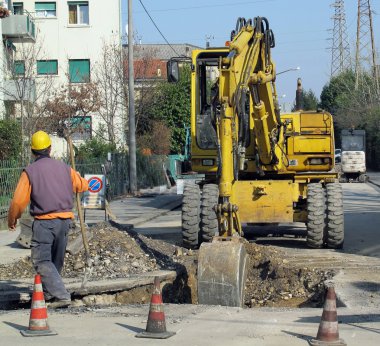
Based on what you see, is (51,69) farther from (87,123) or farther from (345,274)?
(345,274)

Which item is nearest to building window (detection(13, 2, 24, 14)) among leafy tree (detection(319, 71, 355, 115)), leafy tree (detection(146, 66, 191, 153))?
leafy tree (detection(146, 66, 191, 153))

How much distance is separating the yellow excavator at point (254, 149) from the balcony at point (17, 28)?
69.0 ft

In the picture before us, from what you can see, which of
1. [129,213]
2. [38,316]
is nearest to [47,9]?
[129,213]

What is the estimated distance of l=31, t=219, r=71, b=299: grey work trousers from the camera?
870 centimetres

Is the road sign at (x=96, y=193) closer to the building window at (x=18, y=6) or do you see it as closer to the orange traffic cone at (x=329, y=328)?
the orange traffic cone at (x=329, y=328)

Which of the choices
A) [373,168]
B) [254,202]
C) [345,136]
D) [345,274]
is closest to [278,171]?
[254,202]

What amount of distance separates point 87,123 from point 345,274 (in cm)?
3153

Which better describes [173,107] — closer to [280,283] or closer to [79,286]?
[280,283]

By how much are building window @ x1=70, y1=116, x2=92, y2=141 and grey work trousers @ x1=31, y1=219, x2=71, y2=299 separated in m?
28.8

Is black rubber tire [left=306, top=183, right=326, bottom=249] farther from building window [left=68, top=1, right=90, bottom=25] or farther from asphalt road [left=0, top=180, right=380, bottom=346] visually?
building window [left=68, top=1, right=90, bottom=25]

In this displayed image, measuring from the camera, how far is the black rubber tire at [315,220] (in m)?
15.0

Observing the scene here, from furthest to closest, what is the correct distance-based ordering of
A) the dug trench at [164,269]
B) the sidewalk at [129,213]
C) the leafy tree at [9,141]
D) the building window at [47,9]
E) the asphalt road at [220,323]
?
the building window at [47,9]
the leafy tree at [9,141]
the sidewalk at [129,213]
the dug trench at [164,269]
the asphalt road at [220,323]

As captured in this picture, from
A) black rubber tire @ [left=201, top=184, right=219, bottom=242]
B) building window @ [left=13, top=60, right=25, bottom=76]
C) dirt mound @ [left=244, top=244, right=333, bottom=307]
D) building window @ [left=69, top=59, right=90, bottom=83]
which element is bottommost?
dirt mound @ [left=244, top=244, right=333, bottom=307]

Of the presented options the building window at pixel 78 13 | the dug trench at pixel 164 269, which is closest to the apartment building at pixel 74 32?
the building window at pixel 78 13
